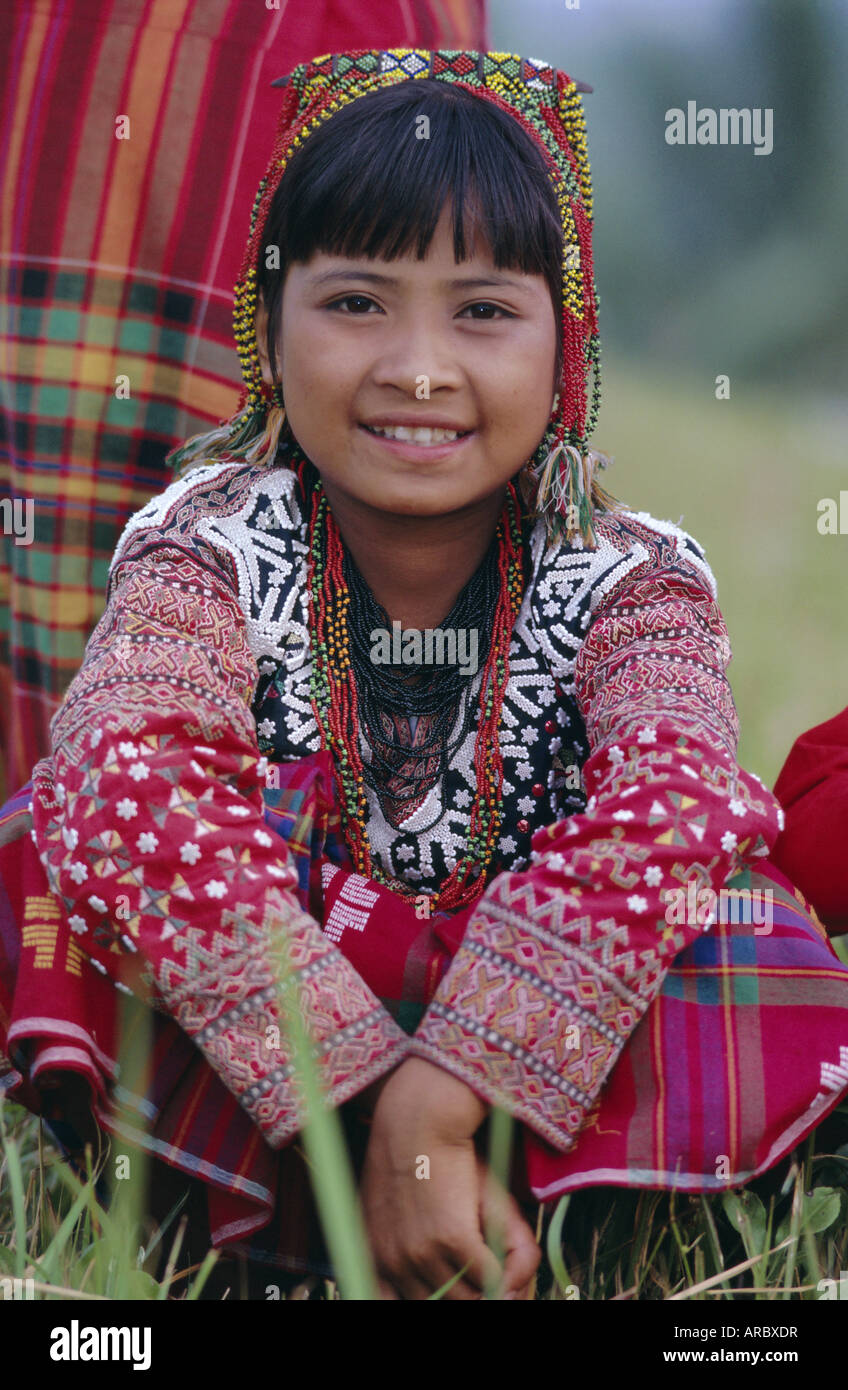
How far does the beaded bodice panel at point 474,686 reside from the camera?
6.71 ft

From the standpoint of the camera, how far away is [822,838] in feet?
6.67

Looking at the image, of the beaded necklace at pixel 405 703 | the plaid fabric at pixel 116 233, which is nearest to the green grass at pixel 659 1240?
the beaded necklace at pixel 405 703

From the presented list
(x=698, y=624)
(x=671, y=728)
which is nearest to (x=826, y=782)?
(x=698, y=624)

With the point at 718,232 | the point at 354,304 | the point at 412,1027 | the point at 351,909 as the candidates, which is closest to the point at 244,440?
the point at 354,304

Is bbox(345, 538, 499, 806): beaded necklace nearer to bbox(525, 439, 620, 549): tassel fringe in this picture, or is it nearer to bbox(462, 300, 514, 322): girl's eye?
bbox(525, 439, 620, 549): tassel fringe

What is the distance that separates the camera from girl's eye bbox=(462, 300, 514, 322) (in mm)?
1946

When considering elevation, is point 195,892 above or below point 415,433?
below

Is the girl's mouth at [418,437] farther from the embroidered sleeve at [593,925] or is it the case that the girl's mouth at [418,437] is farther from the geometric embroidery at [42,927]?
the geometric embroidery at [42,927]

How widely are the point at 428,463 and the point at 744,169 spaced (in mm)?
8713

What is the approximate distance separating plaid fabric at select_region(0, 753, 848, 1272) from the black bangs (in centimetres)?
75

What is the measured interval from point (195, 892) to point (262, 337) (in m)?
0.94

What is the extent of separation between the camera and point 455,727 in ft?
6.89

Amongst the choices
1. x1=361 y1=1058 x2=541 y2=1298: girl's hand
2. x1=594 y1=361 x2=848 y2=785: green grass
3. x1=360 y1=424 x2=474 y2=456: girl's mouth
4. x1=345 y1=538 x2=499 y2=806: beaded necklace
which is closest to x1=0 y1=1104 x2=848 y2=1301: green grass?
x1=361 y1=1058 x2=541 y2=1298: girl's hand

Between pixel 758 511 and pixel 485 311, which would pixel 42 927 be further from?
pixel 758 511
